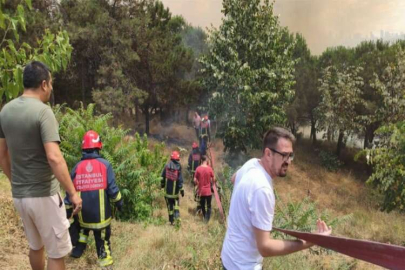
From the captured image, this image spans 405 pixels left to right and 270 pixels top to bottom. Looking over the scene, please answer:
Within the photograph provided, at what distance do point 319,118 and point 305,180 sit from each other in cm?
457

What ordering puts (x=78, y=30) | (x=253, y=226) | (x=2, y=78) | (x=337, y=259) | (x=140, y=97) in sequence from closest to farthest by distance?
(x=253, y=226) < (x=2, y=78) < (x=337, y=259) < (x=78, y=30) < (x=140, y=97)

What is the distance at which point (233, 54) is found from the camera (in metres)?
13.5

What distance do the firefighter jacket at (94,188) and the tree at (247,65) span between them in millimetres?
10211

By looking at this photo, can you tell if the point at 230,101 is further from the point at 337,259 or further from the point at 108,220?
the point at 108,220

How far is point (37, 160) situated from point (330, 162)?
2222 cm

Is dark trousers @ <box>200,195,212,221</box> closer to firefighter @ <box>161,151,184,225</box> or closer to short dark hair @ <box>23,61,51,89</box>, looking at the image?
firefighter @ <box>161,151,184,225</box>

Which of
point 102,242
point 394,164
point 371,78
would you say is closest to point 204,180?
point 102,242

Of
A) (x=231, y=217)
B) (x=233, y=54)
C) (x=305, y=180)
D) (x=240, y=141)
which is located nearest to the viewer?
(x=231, y=217)

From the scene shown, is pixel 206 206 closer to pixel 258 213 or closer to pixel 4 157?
pixel 4 157

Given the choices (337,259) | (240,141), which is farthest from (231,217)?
(240,141)

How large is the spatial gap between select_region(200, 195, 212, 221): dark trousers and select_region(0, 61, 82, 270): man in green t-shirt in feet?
18.5

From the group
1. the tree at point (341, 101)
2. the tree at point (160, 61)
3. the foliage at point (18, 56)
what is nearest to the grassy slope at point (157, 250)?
the foliage at point (18, 56)

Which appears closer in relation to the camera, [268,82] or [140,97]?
[268,82]

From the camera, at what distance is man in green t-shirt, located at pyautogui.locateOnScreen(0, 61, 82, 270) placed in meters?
2.38
